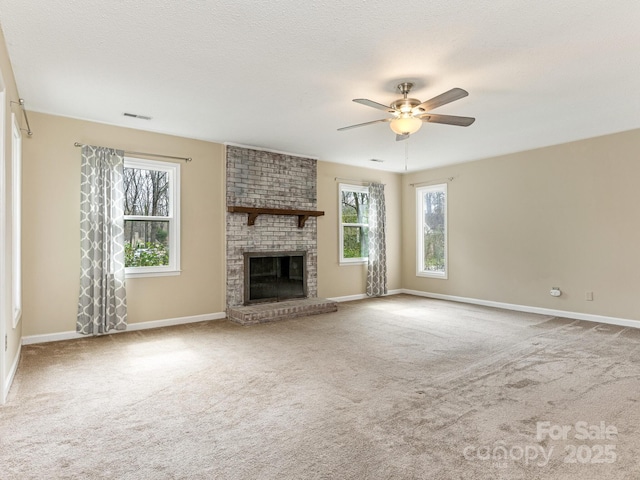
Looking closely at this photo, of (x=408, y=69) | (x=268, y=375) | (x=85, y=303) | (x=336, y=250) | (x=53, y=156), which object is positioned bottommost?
(x=268, y=375)

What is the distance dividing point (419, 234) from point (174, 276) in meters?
5.02

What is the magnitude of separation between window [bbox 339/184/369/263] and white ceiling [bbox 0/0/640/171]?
2.52m

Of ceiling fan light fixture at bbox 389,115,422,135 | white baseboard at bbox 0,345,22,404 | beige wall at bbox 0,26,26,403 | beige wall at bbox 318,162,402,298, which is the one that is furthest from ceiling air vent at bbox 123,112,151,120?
beige wall at bbox 318,162,402,298

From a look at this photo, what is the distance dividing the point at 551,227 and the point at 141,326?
6227 mm

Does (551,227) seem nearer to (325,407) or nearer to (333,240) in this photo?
(333,240)

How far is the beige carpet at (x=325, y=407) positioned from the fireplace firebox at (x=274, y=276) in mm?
1408

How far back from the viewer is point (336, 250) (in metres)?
7.25

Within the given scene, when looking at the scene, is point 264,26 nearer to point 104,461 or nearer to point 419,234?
point 104,461

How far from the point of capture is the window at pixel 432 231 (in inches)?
299

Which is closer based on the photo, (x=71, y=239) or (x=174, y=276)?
(x=71, y=239)

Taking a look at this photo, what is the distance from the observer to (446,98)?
3.10 metres

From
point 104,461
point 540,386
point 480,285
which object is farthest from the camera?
point 480,285

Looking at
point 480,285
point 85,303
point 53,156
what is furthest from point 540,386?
point 53,156

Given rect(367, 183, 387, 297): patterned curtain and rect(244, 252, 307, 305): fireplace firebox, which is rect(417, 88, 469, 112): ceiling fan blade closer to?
rect(244, 252, 307, 305): fireplace firebox
